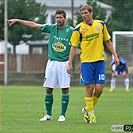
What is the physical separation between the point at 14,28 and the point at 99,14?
516 cm

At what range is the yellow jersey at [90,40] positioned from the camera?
38.1 feet

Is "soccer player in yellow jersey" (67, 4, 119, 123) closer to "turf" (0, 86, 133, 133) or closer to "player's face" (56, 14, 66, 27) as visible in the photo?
"player's face" (56, 14, 66, 27)

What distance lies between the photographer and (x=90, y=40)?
38.2 ft

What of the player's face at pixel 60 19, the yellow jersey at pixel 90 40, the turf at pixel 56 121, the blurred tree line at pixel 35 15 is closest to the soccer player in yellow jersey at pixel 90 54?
the yellow jersey at pixel 90 40

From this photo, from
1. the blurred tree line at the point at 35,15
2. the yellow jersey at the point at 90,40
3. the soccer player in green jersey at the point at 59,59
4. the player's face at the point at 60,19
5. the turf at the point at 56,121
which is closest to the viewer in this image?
the turf at the point at 56,121

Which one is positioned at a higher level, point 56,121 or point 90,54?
point 90,54

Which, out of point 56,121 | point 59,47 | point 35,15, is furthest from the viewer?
point 35,15

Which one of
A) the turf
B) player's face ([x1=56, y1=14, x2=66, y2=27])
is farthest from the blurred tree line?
player's face ([x1=56, y1=14, x2=66, y2=27])

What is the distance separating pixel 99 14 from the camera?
36219 mm

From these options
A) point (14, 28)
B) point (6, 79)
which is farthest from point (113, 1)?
point (6, 79)

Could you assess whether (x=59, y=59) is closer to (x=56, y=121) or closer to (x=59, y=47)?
(x=59, y=47)

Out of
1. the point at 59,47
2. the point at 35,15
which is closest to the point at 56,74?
the point at 59,47

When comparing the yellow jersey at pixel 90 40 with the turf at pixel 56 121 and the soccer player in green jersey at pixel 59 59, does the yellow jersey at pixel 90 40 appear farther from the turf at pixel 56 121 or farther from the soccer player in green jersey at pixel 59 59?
the turf at pixel 56 121

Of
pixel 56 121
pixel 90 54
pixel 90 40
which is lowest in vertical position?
pixel 56 121
